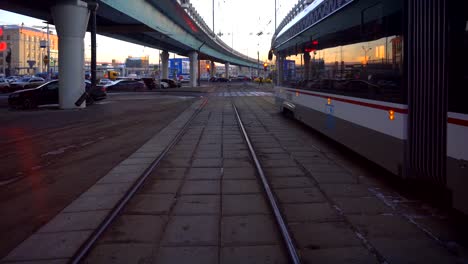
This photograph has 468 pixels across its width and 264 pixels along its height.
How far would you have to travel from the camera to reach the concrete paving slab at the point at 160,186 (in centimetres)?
711

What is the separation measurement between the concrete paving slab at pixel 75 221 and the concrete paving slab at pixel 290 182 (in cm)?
268

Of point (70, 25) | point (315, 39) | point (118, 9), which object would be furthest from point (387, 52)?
point (118, 9)

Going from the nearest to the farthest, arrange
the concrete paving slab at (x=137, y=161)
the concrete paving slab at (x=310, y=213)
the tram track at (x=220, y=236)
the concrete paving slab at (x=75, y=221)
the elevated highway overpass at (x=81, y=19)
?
the tram track at (x=220, y=236) → the concrete paving slab at (x=75, y=221) → the concrete paving slab at (x=310, y=213) → the concrete paving slab at (x=137, y=161) → the elevated highway overpass at (x=81, y=19)

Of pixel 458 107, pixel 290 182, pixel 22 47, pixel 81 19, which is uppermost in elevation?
pixel 22 47

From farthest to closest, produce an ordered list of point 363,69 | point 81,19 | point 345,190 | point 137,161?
point 81,19 < point 137,161 < point 363,69 < point 345,190

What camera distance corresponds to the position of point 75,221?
5609 millimetres

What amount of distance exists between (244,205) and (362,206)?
149cm

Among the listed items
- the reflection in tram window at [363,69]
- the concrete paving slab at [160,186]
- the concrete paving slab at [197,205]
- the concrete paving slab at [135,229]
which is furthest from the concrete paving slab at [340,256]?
the concrete paving slab at [160,186]

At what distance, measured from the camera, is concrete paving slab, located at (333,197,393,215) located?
19.4 feet

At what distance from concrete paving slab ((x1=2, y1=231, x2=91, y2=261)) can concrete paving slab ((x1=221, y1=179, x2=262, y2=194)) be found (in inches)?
98.2

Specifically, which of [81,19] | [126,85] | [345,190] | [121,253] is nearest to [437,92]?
[345,190]

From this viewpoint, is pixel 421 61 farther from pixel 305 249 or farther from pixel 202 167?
pixel 202 167

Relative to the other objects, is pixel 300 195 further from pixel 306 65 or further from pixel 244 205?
pixel 306 65

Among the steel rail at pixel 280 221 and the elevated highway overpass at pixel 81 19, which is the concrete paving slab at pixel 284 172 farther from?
the elevated highway overpass at pixel 81 19
